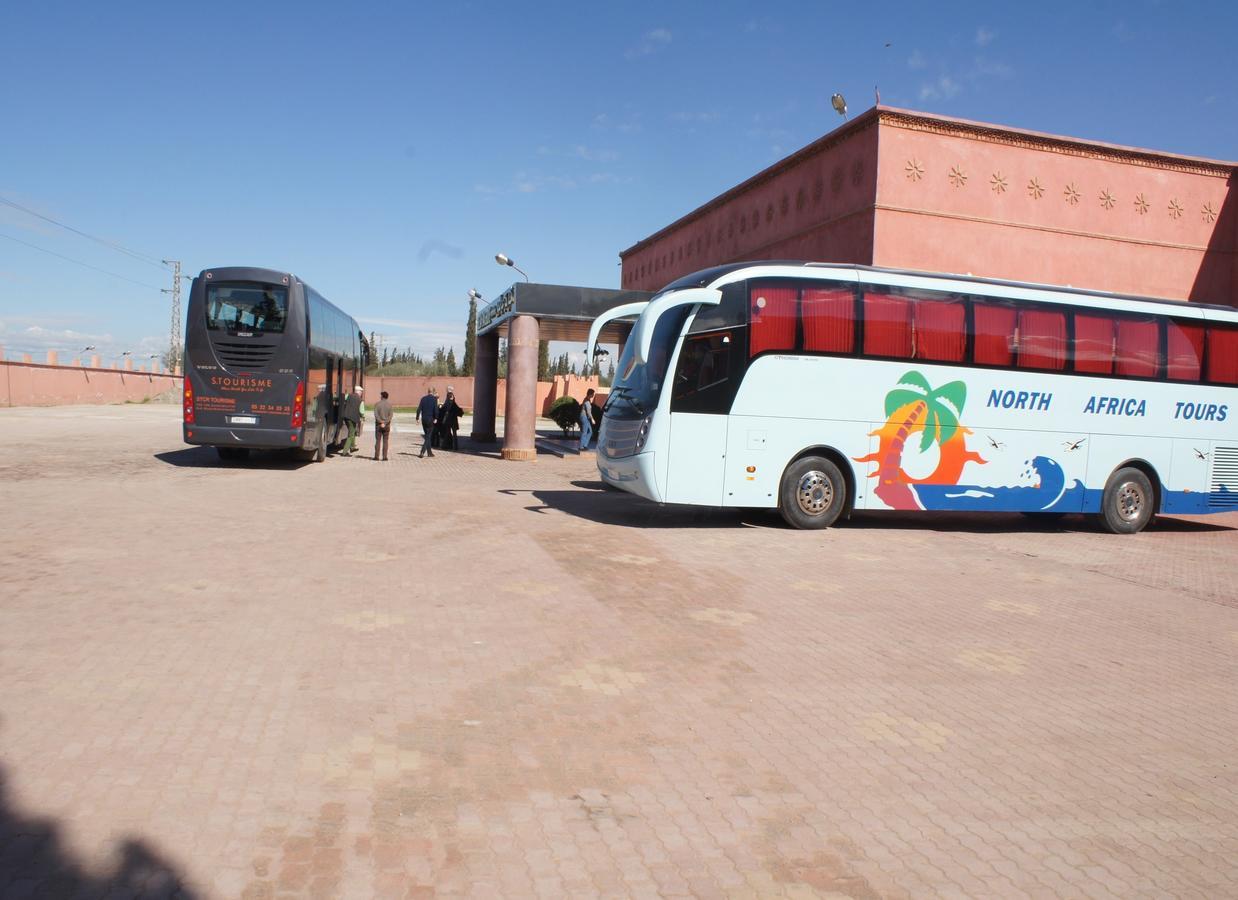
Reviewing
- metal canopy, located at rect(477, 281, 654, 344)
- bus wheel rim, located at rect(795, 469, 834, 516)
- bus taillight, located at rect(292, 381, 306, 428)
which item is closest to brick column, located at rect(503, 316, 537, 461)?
metal canopy, located at rect(477, 281, 654, 344)

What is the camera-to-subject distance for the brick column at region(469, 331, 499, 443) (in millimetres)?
28516

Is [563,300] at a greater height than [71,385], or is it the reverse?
[563,300]

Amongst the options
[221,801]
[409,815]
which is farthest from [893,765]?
[221,801]

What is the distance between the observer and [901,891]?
3.06 m

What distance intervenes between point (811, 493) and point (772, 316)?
7.94ft

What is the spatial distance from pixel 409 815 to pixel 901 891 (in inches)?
72.6

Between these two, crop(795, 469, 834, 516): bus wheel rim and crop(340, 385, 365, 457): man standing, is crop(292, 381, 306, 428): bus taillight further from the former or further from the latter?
crop(795, 469, 834, 516): bus wheel rim

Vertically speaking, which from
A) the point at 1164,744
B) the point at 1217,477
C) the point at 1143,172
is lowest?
the point at 1164,744

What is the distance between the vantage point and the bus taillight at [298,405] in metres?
16.9

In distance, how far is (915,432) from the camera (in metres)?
12.1

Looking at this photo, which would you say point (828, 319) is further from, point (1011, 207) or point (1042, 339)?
point (1011, 207)

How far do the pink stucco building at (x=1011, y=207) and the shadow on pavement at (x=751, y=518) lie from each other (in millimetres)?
6414

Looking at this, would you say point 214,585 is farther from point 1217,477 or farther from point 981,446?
point 1217,477

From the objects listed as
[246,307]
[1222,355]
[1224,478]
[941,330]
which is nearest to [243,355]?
[246,307]
